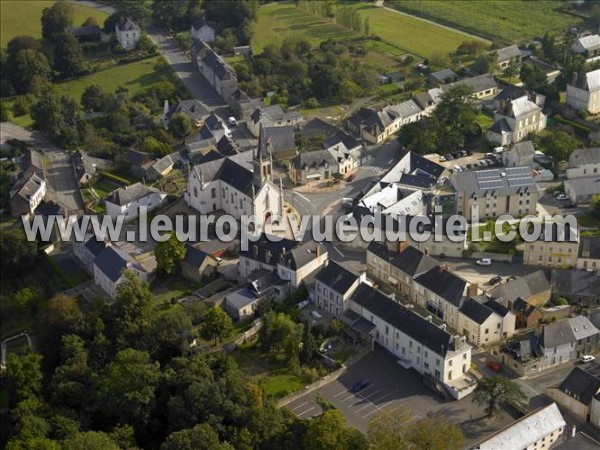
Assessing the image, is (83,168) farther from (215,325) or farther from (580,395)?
(580,395)

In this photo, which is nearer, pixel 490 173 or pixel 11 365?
pixel 11 365

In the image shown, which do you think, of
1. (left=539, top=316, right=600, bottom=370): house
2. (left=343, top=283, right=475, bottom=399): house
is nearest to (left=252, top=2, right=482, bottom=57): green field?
(left=343, top=283, right=475, bottom=399): house

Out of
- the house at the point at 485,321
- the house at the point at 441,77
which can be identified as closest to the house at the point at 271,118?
the house at the point at 441,77

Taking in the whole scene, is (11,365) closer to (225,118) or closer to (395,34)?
(225,118)

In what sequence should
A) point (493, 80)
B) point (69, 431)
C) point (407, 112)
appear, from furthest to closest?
point (493, 80) < point (407, 112) < point (69, 431)

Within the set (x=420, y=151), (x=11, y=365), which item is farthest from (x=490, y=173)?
(x=11, y=365)

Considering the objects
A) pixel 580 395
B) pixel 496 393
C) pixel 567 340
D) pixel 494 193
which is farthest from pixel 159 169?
pixel 580 395

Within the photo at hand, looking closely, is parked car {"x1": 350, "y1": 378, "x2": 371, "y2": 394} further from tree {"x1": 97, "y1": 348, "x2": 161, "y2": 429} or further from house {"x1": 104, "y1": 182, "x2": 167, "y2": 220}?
house {"x1": 104, "y1": 182, "x2": 167, "y2": 220}
